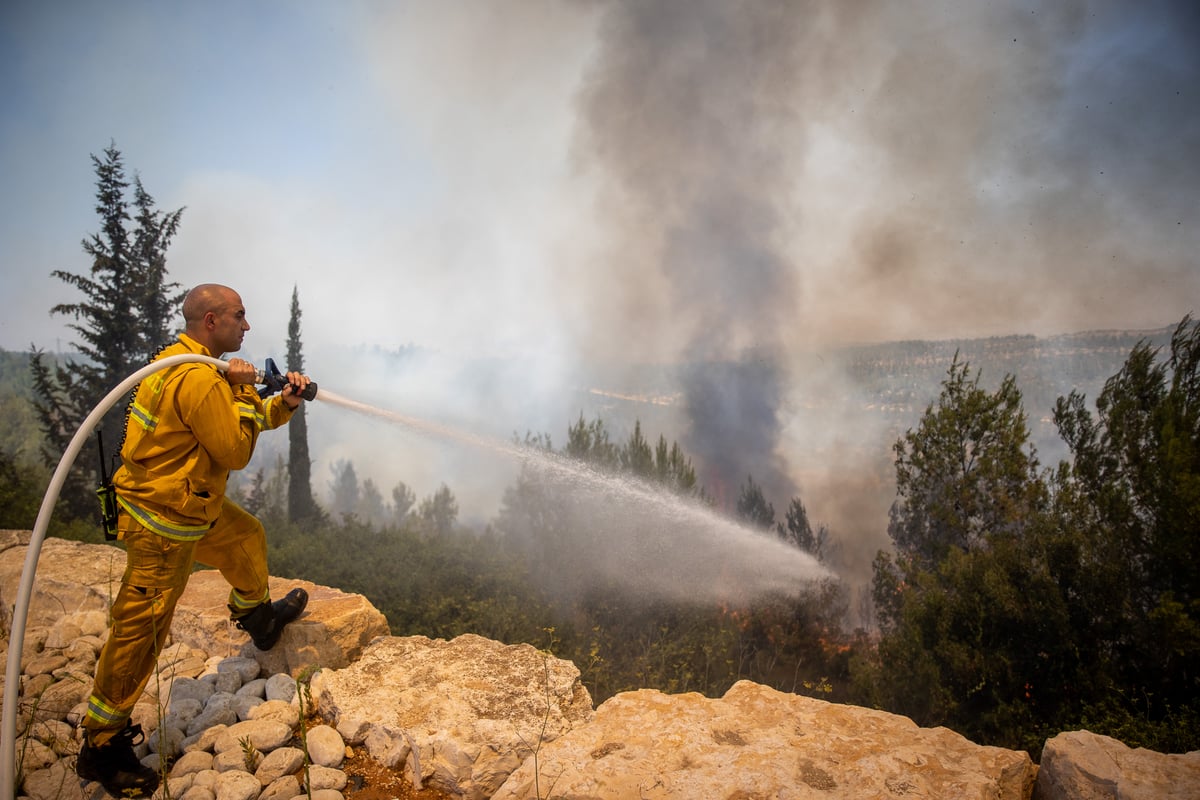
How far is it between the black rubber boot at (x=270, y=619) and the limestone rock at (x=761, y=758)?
92.3 inches

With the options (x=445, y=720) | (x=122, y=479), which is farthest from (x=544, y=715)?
(x=122, y=479)

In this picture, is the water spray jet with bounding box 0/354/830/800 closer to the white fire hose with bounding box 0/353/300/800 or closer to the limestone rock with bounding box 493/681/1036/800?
the limestone rock with bounding box 493/681/1036/800

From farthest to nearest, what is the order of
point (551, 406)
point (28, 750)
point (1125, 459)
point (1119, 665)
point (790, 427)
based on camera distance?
1. point (551, 406)
2. point (790, 427)
3. point (1125, 459)
4. point (1119, 665)
5. point (28, 750)

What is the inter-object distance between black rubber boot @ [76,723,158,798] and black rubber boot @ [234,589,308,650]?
102 cm

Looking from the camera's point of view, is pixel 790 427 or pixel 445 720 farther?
pixel 790 427

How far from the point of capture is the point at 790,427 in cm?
4128

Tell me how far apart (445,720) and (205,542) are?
200cm

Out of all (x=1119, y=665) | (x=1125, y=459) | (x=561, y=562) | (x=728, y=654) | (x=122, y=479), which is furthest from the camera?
(x=561, y=562)

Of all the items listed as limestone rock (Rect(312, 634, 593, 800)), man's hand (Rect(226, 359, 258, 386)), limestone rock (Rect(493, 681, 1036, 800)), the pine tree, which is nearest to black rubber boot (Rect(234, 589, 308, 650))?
limestone rock (Rect(312, 634, 593, 800))

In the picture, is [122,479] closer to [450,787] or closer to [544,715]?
[450,787]

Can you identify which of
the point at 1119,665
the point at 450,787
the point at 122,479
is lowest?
the point at 1119,665

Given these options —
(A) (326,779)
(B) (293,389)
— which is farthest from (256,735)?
(B) (293,389)

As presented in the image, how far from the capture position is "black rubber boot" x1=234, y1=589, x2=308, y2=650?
4.17m

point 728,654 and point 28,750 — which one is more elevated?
point 28,750
